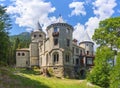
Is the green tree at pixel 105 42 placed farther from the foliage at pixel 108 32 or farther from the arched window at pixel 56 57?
the arched window at pixel 56 57

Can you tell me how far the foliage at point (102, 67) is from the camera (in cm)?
4831

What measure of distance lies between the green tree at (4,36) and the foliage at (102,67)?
15936 millimetres

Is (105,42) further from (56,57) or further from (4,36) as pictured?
(56,57)

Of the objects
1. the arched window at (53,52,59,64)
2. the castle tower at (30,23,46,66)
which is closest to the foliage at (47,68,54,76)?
the arched window at (53,52,59,64)

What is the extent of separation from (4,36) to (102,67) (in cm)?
1793

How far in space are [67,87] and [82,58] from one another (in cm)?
3869

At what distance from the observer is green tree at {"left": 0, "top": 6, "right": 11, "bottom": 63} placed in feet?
161

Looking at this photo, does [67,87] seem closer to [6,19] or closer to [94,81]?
[94,81]

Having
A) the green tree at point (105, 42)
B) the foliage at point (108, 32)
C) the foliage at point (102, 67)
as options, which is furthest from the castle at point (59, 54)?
the foliage at point (108, 32)

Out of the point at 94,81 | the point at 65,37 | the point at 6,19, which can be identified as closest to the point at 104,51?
the point at 94,81

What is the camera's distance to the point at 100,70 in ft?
167

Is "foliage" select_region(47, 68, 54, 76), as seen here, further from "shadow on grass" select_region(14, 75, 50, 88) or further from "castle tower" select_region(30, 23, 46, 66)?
"shadow on grass" select_region(14, 75, 50, 88)

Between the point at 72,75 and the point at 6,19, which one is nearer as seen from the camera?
the point at 6,19

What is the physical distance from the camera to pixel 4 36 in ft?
164
